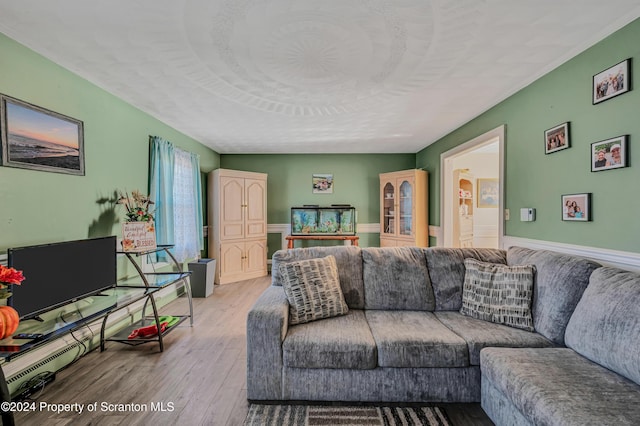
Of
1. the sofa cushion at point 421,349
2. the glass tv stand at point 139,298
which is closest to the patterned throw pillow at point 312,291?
the sofa cushion at point 421,349

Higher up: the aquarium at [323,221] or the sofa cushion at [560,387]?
the aquarium at [323,221]

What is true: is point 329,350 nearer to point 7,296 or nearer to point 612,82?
point 7,296

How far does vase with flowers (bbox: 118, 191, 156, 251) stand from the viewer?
258 centimetres

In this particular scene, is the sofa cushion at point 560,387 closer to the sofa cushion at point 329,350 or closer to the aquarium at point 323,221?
the sofa cushion at point 329,350

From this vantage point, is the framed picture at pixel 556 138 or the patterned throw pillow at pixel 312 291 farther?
the framed picture at pixel 556 138

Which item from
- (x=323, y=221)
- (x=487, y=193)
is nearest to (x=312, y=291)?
(x=323, y=221)

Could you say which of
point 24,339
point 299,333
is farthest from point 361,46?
point 24,339

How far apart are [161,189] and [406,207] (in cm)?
381

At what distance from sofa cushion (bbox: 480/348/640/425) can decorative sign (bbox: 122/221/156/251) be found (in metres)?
2.78

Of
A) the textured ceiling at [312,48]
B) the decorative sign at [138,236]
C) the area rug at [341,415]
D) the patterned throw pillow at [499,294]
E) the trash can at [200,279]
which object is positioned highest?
the textured ceiling at [312,48]

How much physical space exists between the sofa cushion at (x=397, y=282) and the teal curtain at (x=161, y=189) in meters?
2.42

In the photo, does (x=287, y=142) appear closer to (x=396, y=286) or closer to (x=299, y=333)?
(x=396, y=286)

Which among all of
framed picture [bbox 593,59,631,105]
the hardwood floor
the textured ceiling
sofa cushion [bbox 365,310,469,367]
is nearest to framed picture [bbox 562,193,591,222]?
framed picture [bbox 593,59,631,105]

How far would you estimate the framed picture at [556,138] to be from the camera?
2.20m
